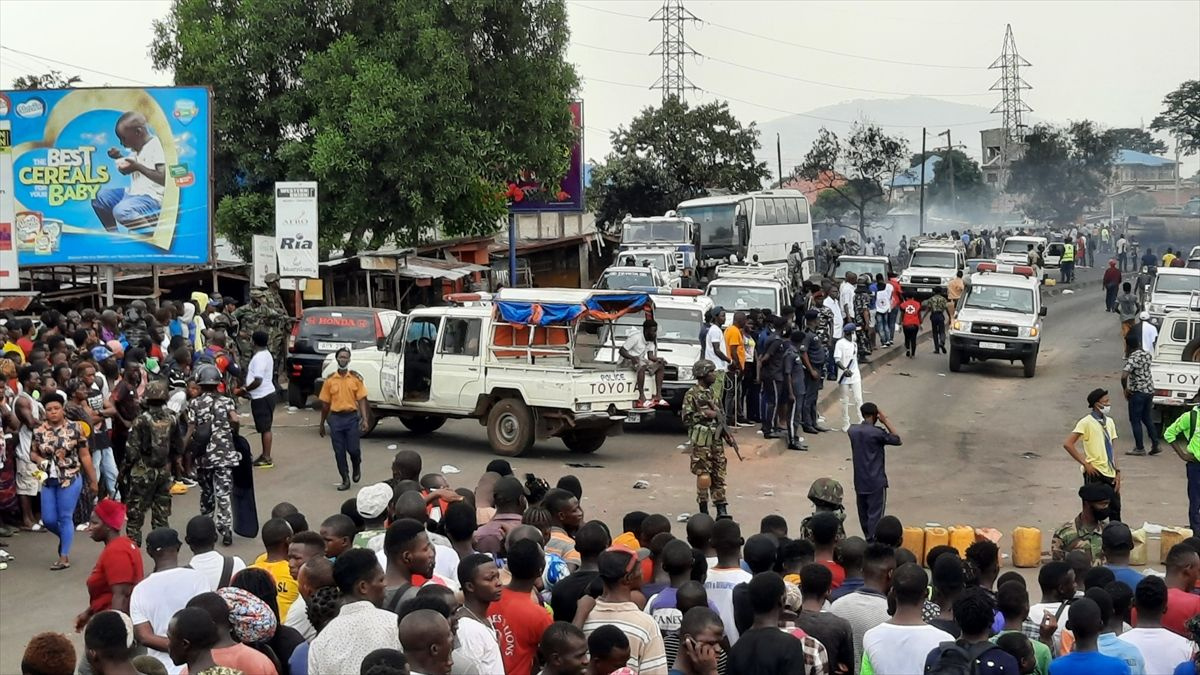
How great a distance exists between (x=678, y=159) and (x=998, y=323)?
98.1ft

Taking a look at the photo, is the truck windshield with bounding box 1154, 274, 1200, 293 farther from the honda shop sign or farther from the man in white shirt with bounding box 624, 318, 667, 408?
the honda shop sign

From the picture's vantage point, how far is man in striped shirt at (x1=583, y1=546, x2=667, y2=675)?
6070mm

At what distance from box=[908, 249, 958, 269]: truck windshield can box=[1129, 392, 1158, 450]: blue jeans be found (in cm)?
2021

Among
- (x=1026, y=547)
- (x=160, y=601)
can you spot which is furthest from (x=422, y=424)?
(x=160, y=601)

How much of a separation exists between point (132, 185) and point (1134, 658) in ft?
71.6

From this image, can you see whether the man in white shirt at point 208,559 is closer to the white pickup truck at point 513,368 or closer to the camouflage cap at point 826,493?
the camouflage cap at point 826,493

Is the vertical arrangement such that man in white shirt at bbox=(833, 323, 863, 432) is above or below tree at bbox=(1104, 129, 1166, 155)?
below

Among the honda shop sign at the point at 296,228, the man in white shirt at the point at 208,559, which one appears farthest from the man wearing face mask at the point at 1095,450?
the honda shop sign at the point at 296,228

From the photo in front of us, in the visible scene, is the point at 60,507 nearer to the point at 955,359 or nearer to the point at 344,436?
the point at 344,436

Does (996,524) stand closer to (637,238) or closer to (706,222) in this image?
(637,238)

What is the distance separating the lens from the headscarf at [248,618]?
614 centimetres

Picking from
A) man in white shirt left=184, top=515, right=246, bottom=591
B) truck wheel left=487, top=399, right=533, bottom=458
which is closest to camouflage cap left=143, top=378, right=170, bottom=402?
man in white shirt left=184, top=515, right=246, bottom=591

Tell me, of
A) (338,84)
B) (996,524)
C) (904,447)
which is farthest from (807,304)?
(996,524)

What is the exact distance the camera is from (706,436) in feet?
45.9
